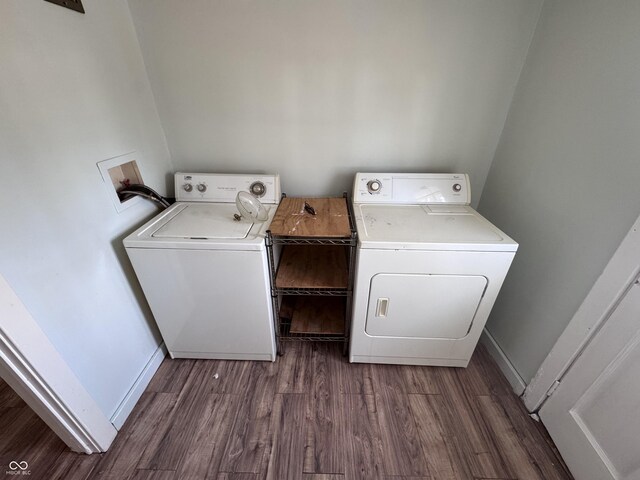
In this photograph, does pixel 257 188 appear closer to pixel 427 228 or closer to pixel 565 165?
pixel 427 228

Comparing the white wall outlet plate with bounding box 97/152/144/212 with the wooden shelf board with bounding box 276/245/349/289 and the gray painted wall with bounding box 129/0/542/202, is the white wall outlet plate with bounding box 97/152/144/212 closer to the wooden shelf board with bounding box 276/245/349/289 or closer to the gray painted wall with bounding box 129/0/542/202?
the gray painted wall with bounding box 129/0/542/202

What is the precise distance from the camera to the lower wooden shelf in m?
1.63

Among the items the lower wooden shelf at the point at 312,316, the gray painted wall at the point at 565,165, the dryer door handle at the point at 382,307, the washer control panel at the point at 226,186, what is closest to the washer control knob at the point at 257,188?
the washer control panel at the point at 226,186

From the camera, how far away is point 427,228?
4.37 feet

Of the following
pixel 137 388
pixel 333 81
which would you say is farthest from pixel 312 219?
pixel 137 388

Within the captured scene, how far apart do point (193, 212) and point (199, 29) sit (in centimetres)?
100

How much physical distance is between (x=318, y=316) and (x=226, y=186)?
1038mm

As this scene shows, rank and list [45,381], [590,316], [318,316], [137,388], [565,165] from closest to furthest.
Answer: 1. [45,381]
2. [590,316]
3. [565,165]
4. [137,388]
5. [318,316]

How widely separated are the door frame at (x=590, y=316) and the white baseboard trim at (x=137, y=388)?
6.96 ft

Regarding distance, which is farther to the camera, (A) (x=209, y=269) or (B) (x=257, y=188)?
(B) (x=257, y=188)

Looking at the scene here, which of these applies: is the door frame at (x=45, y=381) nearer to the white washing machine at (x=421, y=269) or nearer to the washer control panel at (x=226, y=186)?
the washer control panel at (x=226, y=186)

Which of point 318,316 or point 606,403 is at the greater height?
point 606,403

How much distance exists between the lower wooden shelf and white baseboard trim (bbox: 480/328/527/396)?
0.97 metres

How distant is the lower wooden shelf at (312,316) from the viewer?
1635 millimetres
